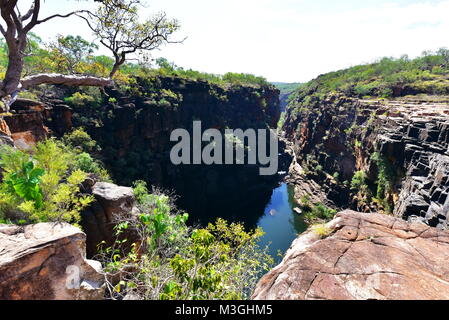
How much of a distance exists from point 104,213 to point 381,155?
3118 centimetres

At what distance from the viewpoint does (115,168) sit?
1323 inches

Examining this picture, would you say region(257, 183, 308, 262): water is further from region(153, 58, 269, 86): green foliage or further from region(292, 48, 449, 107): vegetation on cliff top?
region(153, 58, 269, 86): green foliage

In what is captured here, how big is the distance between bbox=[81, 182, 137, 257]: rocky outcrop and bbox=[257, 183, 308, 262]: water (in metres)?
19.5

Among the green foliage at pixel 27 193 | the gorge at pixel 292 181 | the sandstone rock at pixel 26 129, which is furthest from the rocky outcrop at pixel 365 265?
the sandstone rock at pixel 26 129

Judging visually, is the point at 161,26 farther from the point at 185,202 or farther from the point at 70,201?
the point at 185,202

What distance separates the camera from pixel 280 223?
1501 inches

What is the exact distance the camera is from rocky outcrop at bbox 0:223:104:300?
5.96 m

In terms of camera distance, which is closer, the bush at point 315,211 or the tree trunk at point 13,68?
the tree trunk at point 13,68

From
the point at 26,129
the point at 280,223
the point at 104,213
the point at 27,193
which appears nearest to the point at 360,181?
the point at 280,223

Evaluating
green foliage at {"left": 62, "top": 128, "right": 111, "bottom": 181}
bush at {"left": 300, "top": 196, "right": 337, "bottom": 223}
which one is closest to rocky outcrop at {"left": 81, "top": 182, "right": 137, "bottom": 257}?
green foliage at {"left": 62, "top": 128, "right": 111, "bottom": 181}

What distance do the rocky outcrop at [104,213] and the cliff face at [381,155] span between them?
77.0 feet

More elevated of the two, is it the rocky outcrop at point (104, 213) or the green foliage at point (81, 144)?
the green foliage at point (81, 144)

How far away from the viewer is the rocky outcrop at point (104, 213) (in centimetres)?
1452

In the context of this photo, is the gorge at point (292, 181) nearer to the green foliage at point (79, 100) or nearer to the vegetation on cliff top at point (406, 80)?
the green foliage at point (79, 100)
